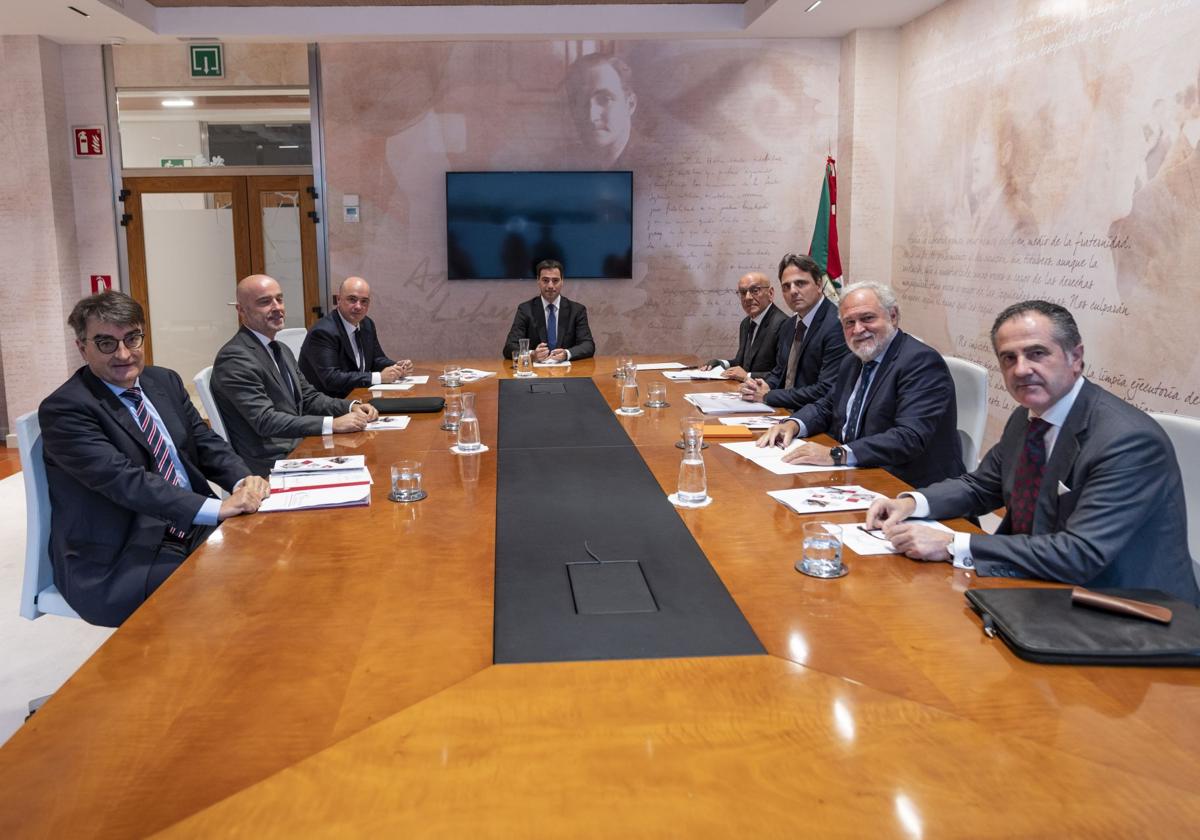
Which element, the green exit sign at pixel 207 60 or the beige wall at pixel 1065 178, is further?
the green exit sign at pixel 207 60

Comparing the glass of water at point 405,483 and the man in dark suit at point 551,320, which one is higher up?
the man in dark suit at point 551,320

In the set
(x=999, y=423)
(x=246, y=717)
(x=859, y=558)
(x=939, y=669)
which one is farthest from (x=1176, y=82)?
(x=246, y=717)

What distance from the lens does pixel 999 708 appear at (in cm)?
132

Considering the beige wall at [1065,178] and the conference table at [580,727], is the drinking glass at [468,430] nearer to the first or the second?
the conference table at [580,727]

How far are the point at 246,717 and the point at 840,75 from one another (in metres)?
6.78

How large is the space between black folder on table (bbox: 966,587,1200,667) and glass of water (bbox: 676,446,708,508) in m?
0.84

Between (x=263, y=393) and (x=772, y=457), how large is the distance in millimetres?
1974

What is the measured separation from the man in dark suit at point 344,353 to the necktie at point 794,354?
6.49 ft

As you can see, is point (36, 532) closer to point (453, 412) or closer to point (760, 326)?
point (453, 412)

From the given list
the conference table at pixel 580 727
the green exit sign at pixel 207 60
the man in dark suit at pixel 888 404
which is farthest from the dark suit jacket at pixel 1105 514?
the green exit sign at pixel 207 60

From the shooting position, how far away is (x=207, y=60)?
6.88 metres

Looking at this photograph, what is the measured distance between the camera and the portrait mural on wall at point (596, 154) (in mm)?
6945

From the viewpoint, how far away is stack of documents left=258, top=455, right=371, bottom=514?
2379 mm

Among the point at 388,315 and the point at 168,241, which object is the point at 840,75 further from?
the point at 168,241
